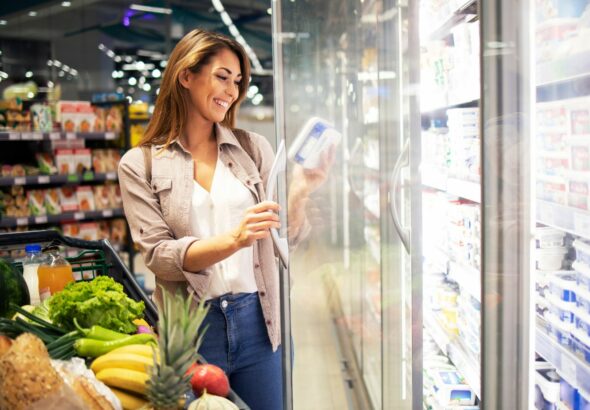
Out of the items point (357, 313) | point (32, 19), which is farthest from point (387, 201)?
point (32, 19)

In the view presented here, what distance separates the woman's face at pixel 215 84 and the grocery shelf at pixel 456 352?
1.21 m

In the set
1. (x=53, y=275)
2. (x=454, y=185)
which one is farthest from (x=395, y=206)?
(x=53, y=275)

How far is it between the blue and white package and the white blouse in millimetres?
227

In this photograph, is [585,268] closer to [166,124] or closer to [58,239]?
[166,124]

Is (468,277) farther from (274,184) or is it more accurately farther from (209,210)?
(209,210)

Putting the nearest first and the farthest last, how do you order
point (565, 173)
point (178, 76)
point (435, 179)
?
point (565, 173)
point (178, 76)
point (435, 179)

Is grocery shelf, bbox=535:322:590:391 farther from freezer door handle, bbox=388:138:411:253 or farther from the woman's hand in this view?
the woman's hand

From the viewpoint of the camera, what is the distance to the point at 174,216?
7.08 feet

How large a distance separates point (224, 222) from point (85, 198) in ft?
16.0

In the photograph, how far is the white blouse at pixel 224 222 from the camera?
2.17m

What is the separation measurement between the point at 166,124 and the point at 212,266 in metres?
0.52

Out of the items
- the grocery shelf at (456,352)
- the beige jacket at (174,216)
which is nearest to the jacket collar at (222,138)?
the beige jacket at (174,216)

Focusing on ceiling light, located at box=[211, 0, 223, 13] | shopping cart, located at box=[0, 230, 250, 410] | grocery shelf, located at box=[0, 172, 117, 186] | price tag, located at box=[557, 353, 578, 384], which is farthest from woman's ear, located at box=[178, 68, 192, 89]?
ceiling light, located at box=[211, 0, 223, 13]

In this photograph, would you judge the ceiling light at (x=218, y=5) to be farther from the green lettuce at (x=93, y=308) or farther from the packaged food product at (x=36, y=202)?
the green lettuce at (x=93, y=308)
